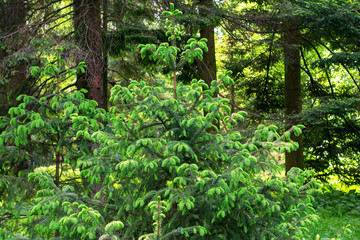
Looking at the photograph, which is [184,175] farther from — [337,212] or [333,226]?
[337,212]

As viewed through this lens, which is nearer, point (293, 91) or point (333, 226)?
point (333, 226)

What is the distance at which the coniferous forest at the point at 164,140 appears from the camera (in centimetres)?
325

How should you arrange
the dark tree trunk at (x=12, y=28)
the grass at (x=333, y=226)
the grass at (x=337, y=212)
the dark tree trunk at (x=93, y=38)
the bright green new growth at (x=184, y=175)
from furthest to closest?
the grass at (x=337, y=212) → the grass at (x=333, y=226) → the dark tree trunk at (x=93, y=38) → the dark tree trunk at (x=12, y=28) → the bright green new growth at (x=184, y=175)

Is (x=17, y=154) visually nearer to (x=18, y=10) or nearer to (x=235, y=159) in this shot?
(x=235, y=159)

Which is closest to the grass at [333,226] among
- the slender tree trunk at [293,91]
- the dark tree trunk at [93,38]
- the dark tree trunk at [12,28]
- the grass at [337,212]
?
the grass at [337,212]

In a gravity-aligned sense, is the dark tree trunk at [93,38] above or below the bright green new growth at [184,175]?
above

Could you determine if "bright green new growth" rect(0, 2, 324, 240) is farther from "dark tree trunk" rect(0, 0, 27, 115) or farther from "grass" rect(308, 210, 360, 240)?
"grass" rect(308, 210, 360, 240)

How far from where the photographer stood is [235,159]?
3.30 meters

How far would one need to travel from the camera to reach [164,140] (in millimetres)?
3172

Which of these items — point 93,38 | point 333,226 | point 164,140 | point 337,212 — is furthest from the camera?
point 337,212

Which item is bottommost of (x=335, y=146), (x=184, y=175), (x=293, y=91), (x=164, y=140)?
(x=184, y=175)

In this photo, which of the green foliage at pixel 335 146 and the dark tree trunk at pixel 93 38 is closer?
the dark tree trunk at pixel 93 38

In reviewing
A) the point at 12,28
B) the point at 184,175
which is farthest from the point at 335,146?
the point at 12,28

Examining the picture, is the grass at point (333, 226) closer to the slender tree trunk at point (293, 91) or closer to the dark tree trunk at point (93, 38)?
the slender tree trunk at point (293, 91)
